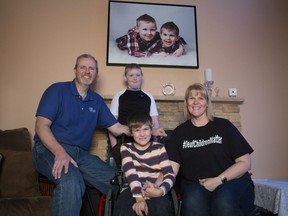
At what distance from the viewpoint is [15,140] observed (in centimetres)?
236

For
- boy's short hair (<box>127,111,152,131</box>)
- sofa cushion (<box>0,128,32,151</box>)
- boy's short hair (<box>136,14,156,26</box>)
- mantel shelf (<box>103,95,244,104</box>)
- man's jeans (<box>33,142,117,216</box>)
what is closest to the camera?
man's jeans (<box>33,142,117,216</box>)

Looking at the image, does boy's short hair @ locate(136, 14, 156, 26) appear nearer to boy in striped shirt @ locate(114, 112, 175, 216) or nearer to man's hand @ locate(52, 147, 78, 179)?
boy in striped shirt @ locate(114, 112, 175, 216)

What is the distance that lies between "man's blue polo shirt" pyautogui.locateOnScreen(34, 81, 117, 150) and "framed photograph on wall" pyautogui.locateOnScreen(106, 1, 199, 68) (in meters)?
1.03

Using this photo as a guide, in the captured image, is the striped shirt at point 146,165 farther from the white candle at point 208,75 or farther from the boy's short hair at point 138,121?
the white candle at point 208,75

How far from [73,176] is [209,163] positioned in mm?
838

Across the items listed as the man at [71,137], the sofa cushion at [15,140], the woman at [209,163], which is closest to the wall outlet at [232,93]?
the woman at [209,163]

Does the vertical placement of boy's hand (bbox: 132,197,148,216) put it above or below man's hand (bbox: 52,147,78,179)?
below

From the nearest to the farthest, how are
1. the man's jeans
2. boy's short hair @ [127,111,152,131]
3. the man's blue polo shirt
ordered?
the man's jeans < boy's short hair @ [127,111,152,131] < the man's blue polo shirt

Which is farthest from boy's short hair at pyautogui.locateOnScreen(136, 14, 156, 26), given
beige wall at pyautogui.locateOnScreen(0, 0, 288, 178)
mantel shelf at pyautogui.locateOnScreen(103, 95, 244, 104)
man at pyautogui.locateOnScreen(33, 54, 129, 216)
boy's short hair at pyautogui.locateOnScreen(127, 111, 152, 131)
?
boy's short hair at pyautogui.locateOnScreen(127, 111, 152, 131)

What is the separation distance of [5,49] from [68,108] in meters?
1.51

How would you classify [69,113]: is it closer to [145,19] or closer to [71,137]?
[71,137]

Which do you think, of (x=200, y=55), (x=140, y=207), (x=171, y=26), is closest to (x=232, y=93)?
→ (x=200, y=55)

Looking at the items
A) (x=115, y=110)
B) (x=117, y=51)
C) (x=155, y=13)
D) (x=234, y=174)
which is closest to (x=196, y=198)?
(x=234, y=174)

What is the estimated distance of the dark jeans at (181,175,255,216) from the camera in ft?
4.70
